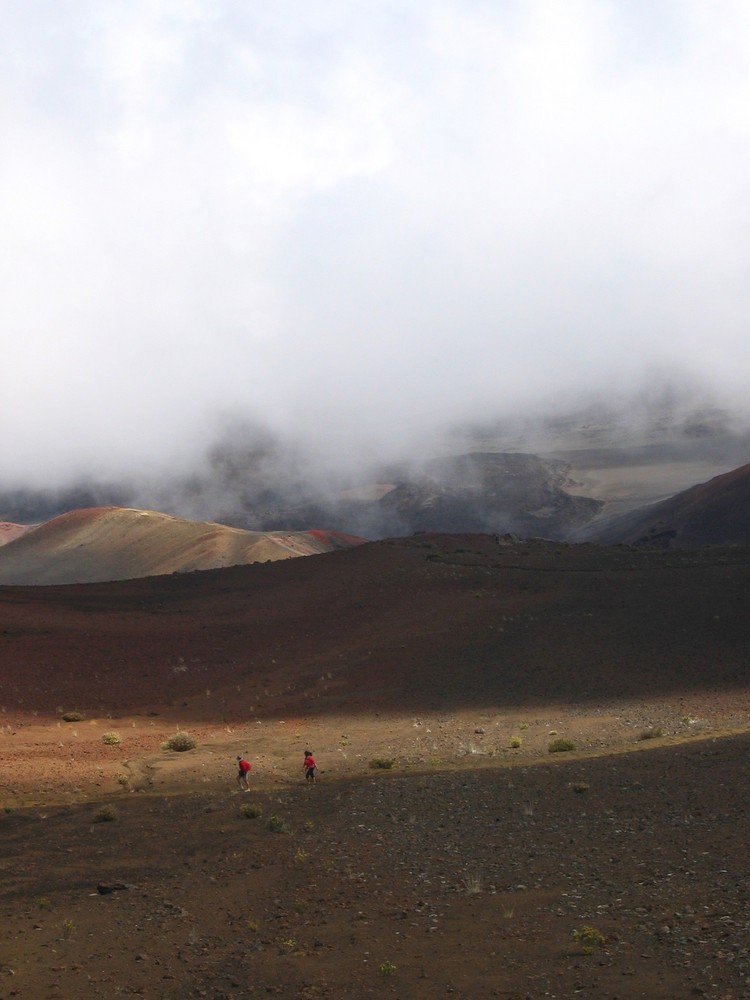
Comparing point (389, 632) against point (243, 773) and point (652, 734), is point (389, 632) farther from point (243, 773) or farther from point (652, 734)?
point (243, 773)


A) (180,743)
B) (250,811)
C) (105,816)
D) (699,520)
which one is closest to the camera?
(250,811)

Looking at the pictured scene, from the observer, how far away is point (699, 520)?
8488 cm

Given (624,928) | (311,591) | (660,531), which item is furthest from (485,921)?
(660,531)

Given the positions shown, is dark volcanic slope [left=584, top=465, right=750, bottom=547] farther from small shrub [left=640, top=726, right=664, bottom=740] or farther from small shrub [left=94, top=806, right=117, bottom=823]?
small shrub [left=94, top=806, right=117, bottom=823]

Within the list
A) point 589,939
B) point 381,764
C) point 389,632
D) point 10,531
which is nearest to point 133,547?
point 10,531

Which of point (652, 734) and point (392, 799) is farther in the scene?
point (652, 734)

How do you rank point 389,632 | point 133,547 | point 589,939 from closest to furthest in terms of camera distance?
point 589,939 < point 389,632 < point 133,547

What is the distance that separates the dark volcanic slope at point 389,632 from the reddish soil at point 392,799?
0.17 m

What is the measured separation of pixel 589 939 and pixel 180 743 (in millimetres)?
17191

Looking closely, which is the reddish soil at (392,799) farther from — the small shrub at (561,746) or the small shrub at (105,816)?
the small shrub at (561,746)

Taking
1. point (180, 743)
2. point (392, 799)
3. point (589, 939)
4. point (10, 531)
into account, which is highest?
point (10, 531)

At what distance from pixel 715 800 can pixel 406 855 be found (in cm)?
447

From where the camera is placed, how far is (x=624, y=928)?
1140cm

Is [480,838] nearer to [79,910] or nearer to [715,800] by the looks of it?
[715,800]
